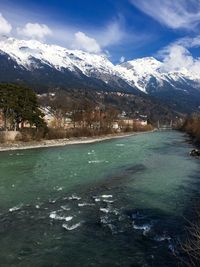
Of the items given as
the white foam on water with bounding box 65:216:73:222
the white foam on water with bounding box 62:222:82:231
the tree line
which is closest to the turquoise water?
the white foam on water with bounding box 62:222:82:231

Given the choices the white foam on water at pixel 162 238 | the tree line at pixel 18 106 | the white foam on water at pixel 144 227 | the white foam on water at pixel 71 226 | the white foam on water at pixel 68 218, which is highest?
the tree line at pixel 18 106

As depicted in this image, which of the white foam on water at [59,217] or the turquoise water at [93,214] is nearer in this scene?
the turquoise water at [93,214]

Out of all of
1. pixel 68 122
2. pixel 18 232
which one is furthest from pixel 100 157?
pixel 68 122

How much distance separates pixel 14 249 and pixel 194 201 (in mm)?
15108

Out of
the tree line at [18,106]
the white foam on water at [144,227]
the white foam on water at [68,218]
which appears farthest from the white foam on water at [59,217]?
the tree line at [18,106]

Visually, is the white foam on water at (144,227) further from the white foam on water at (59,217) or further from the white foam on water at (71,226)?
the white foam on water at (59,217)

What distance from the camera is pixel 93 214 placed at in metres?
26.0

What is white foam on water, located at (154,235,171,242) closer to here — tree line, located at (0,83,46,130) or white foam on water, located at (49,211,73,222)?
white foam on water, located at (49,211,73,222)

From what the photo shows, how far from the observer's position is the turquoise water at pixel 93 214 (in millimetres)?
19266

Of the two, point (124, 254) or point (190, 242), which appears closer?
point (124, 254)

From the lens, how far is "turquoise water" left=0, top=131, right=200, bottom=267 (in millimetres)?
19266

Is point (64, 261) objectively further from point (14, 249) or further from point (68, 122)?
point (68, 122)

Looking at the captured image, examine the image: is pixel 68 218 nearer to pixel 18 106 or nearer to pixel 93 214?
pixel 93 214

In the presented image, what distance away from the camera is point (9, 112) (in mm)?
84562
